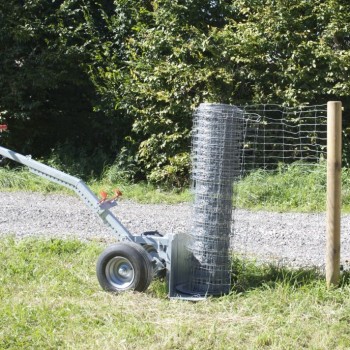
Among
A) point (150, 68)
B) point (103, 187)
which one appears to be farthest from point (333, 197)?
point (150, 68)

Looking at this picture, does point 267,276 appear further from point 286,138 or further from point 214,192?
point 286,138

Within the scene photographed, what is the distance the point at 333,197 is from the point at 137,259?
176 centimetres

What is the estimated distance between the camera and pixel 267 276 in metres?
6.56

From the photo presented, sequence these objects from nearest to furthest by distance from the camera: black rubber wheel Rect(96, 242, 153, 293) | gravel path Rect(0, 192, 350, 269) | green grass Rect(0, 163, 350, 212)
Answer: black rubber wheel Rect(96, 242, 153, 293) < gravel path Rect(0, 192, 350, 269) < green grass Rect(0, 163, 350, 212)

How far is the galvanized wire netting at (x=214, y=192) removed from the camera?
618 centimetres

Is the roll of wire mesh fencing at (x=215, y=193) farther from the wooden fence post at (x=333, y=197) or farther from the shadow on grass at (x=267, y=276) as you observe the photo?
the wooden fence post at (x=333, y=197)

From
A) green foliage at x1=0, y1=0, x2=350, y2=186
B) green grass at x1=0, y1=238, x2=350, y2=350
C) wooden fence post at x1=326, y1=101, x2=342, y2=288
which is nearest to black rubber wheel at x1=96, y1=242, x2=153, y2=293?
green grass at x1=0, y1=238, x2=350, y2=350

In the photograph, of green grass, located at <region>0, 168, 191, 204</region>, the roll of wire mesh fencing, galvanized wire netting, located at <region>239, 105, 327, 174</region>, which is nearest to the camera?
the roll of wire mesh fencing

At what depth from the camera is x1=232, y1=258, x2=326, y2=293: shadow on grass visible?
625 cm

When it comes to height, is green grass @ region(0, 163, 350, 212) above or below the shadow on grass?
above

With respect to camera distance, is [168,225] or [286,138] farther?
[286,138]

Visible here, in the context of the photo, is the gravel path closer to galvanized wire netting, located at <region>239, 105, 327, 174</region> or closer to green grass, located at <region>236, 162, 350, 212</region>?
green grass, located at <region>236, 162, 350, 212</region>

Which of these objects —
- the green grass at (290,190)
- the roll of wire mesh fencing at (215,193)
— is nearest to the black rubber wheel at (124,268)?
the roll of wire mesh fencing at (215,193)

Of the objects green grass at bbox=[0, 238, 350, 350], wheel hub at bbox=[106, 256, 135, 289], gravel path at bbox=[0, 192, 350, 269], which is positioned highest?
gravel path at bbox=[0, 192, 350, 269]
